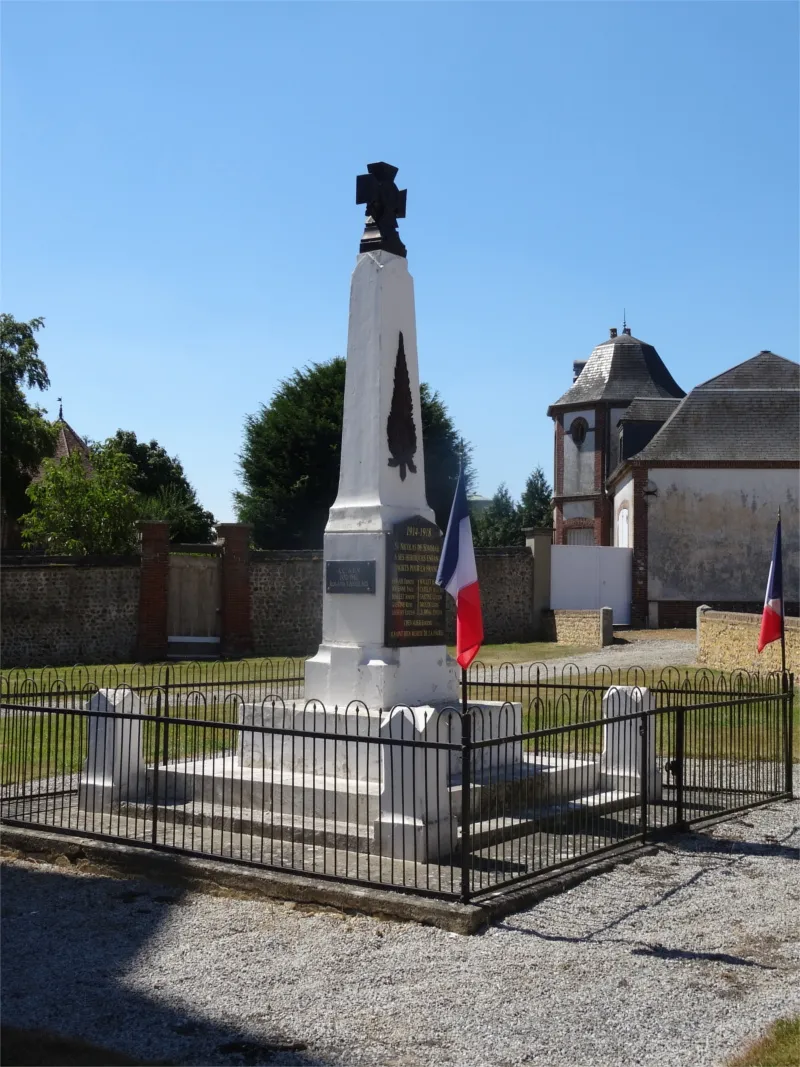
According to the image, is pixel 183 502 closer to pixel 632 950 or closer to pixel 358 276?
pixel 358 276

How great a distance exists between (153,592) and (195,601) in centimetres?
120

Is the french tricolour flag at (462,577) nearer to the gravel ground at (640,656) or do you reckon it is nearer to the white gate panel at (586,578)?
the gravel ground at (640,656)

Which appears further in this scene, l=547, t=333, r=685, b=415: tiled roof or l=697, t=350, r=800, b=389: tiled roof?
l=547, t=333, r=685, b=415: tiled roof

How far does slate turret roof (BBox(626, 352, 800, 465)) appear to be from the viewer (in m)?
31.5

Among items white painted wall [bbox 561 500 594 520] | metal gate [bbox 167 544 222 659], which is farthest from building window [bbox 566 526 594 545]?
metal gate [bbox 167 544 222 659]

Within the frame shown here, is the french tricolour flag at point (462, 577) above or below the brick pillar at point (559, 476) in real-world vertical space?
below

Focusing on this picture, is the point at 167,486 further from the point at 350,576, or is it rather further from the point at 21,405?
the point at 350,576

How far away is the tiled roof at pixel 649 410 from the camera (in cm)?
3916

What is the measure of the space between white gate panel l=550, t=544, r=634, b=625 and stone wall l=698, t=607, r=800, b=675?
6826 mm

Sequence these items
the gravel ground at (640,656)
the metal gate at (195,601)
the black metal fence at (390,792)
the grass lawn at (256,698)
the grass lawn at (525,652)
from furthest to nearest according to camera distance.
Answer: the metal gate at (195,601), the grass lawn at (525,652), the gravel ground at (640,656), the grass lawn at (256,698), the black metal fence at (390,792)

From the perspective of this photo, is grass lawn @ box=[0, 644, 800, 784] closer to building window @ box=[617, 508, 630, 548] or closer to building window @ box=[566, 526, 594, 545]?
building window @ box=[617, 508, 630, 548]

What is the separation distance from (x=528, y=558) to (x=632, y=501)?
141 inches

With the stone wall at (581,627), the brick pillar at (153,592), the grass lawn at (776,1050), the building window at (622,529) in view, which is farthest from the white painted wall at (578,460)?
the grass lawn at (776,1050)

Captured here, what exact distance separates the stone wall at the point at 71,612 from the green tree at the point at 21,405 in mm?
10153
